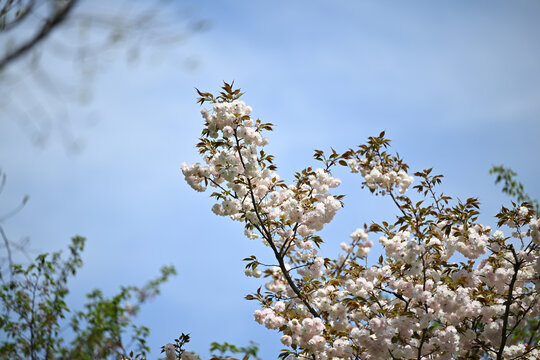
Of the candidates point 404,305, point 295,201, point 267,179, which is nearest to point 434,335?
point 404,305

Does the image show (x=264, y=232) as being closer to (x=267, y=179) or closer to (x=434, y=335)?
(x=267, y=179)

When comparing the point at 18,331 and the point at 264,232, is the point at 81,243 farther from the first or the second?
the point at 264,232

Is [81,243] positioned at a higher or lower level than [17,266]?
higher

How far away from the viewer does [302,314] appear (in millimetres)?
4516

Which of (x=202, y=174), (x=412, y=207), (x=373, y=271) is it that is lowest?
(x=373, y=271)

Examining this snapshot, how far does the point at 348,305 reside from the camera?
4551mm

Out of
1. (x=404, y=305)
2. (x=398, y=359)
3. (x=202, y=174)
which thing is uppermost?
(x=202, y=174)

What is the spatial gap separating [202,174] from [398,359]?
8.59 ft

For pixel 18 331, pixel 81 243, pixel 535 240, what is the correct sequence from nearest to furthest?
pixel 535 240
pixel 18 331
pixel 81 243

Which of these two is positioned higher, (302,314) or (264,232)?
(264,232)

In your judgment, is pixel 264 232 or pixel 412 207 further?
pixel 264 232

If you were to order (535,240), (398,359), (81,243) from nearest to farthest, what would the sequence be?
(398,359), (535,240), (81,243)

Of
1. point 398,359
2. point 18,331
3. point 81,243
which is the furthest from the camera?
point 81,243

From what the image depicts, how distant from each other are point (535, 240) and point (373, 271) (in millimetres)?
1577
